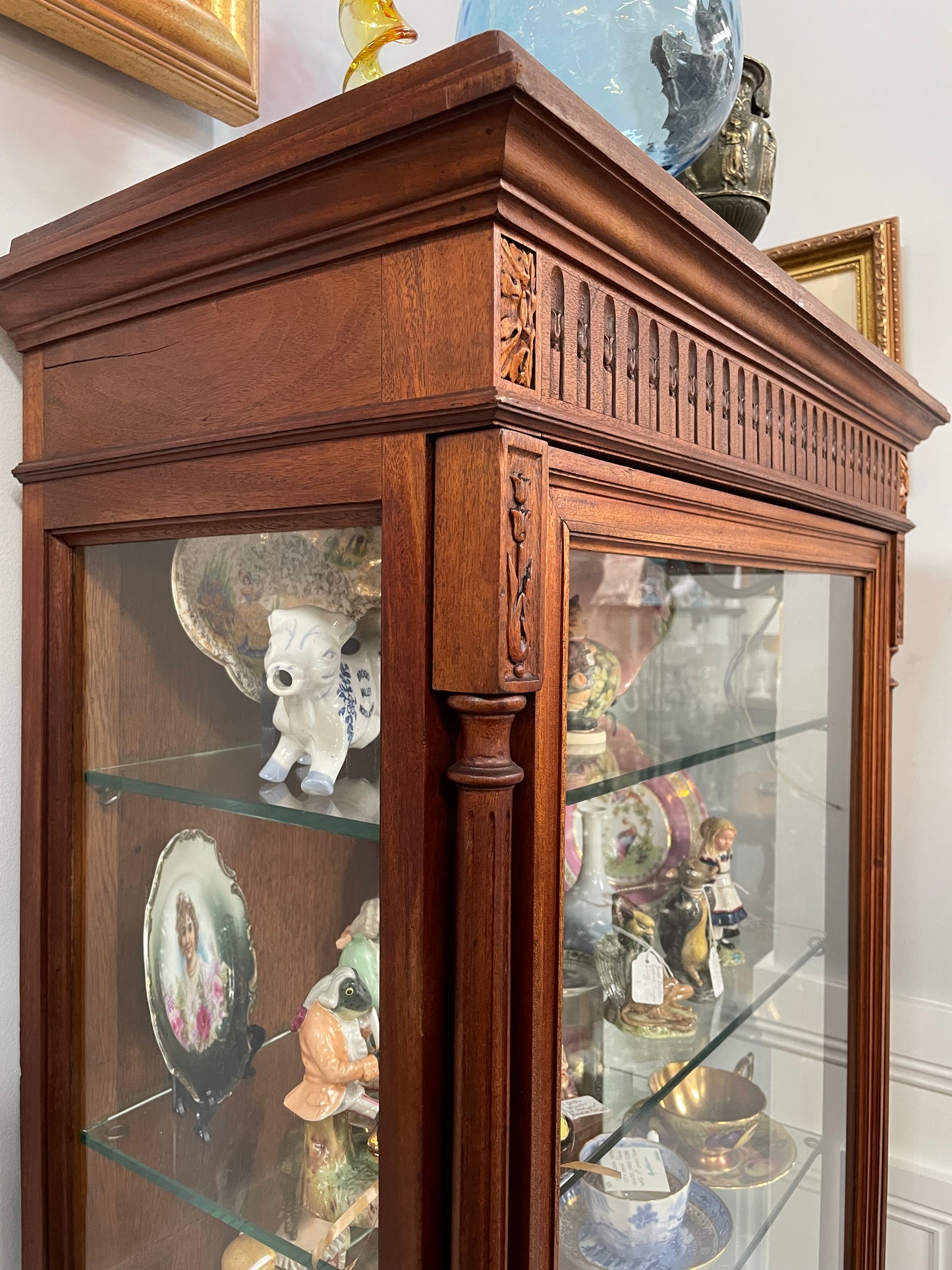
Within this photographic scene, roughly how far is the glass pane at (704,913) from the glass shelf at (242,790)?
115 mm

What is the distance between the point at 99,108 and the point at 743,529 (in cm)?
60

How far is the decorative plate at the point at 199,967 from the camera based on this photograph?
0.58 m

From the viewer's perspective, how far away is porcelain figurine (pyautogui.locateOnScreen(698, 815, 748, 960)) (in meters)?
0.82

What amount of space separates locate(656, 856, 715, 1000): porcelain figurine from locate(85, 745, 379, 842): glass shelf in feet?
1.23

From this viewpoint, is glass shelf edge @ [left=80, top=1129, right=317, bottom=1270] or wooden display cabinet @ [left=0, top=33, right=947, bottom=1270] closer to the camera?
wooden display cabinet @ [left=0, top=33, right=947, bottom=1270]

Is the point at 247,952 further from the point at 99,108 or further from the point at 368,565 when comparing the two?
the point at 99,108

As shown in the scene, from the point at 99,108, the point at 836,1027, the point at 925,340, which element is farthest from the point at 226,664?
the point at 925,340

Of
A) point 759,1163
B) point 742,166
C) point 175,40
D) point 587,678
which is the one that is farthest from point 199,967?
point 742,166

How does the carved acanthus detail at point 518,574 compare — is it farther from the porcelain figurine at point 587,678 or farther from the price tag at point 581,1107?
the price tag at point 581,1107

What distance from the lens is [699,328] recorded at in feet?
1.75

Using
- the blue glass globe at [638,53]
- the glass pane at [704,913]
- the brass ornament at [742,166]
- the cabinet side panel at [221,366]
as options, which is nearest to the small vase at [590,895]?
the glass pane at [704,913]

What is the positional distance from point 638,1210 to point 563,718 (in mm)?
470

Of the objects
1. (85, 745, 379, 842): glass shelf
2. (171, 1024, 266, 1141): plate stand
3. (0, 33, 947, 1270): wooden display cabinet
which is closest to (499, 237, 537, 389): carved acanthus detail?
(0, 33, 947, 1270): wooden display cabinet

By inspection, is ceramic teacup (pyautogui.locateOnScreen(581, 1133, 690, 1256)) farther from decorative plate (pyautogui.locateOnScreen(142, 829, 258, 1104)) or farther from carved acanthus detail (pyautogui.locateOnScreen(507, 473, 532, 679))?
carved acanthus detail (pyautogui.locateOnScreen(507, 473, 532, 679))
